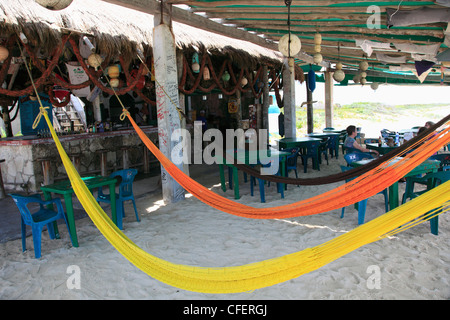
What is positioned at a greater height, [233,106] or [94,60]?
[94,60]

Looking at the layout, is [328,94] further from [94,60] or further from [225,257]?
[225,257]

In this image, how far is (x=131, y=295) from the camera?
2076 millimetres

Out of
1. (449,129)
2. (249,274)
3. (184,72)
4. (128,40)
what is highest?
(128,40)

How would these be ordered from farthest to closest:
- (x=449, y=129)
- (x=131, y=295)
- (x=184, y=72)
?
(x=184, y=72), (x=131, y=295), (x=449, y=129)

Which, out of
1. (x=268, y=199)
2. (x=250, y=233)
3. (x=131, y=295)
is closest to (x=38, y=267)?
(x=131, y=295)

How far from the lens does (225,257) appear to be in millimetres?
2578

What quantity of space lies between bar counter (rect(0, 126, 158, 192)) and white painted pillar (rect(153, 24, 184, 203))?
195 centimetres

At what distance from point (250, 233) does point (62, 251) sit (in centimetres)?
160

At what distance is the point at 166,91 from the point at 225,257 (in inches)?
85.5

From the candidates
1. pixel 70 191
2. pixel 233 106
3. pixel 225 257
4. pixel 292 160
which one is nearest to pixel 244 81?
pixel 233 106

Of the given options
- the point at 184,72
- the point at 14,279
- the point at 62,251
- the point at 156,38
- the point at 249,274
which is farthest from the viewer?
the point at 184,72

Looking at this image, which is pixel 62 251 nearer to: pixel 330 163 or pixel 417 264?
pixel 417 264

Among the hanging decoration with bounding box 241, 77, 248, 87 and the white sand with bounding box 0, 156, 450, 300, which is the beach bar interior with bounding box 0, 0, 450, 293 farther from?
the white sand with bounding box 0, 156, 450, 300

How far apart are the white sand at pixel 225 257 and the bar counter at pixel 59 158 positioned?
5.81 ft
